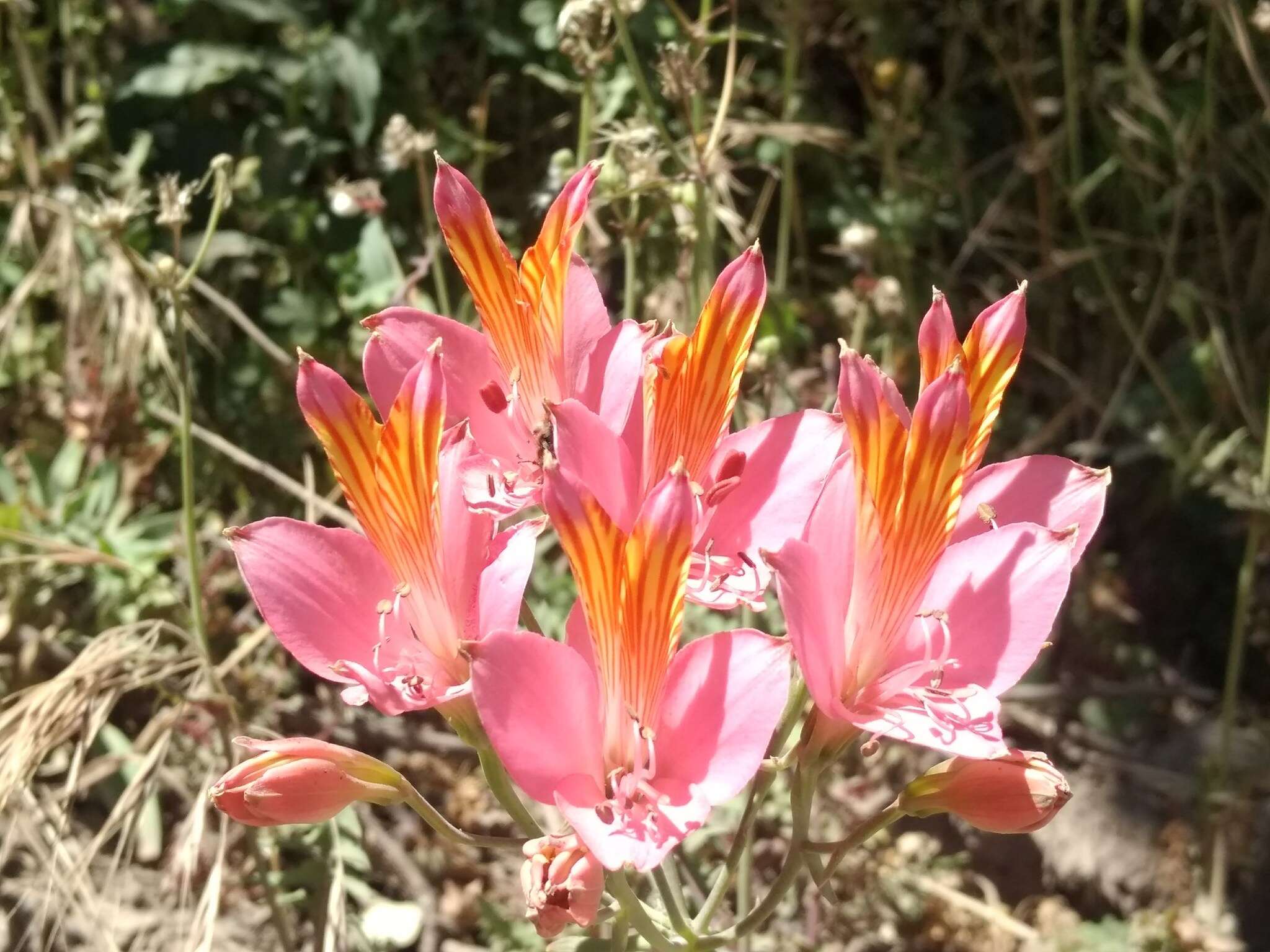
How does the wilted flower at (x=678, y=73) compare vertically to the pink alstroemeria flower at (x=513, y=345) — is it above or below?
above

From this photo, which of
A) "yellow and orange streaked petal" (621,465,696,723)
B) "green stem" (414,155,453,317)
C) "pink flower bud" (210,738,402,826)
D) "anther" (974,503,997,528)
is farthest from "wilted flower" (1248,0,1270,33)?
"pink flower bud" (210,738,402,826)

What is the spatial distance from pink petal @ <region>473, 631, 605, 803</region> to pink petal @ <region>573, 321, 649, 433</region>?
239 mm

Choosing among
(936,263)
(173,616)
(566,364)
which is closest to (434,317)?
(566,364)

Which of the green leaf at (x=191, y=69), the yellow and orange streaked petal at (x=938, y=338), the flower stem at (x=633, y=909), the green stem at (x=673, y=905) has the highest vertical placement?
the green leaf at (x=191, y=69)

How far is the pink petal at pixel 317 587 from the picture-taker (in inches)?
36.8

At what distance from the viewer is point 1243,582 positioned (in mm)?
1902

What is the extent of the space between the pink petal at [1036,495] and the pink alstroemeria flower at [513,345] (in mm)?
325

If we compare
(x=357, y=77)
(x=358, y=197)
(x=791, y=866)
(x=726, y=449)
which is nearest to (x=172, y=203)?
(x=358, y=197)

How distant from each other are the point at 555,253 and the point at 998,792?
2.01 feet

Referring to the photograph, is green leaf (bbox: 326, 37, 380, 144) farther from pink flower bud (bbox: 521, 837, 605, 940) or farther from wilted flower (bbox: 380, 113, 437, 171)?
pink flower bud (bbox: 521, 837, 605, 940)

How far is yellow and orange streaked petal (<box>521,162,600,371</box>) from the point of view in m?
1.04

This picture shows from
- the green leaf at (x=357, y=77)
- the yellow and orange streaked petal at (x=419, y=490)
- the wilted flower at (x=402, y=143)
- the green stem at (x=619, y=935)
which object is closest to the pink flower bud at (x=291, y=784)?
the yellow and orange streaked petal at (x=419, y=490)

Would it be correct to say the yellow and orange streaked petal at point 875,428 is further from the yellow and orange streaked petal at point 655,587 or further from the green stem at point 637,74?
the green stem at point 637,74

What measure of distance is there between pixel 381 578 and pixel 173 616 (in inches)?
44.1
